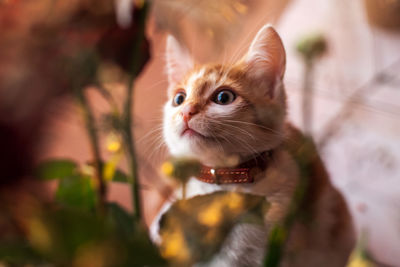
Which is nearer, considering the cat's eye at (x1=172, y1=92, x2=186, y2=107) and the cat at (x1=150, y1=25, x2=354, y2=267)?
the cat at (x1=150, y1=25, x2=354, y2=267)

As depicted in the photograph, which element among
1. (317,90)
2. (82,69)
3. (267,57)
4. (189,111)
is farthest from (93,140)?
(317,90)

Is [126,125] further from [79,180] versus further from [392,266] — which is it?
[392,266]

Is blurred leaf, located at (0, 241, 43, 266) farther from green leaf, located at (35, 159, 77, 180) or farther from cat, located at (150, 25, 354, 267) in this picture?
cat, located at (150, 25, 354, 267)

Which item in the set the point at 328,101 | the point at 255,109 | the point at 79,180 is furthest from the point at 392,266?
the point at 79,180

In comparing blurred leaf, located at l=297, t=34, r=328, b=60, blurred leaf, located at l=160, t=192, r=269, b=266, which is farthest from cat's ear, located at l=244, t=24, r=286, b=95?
blurred leaf, located at l=160, t=192, r=269, b=266

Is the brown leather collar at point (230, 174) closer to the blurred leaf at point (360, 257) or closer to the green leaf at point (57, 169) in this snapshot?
the green leaf at point (57, 169)

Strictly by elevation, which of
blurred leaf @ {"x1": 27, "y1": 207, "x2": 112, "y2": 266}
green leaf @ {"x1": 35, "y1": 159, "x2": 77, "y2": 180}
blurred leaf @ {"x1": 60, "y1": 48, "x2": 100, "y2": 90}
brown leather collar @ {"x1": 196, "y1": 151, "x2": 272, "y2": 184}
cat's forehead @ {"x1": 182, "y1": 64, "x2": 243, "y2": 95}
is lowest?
brown leather collar @ {"x1": 196, "y1": 151, "x2": 272, "y2": 184}

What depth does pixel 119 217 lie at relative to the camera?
30cm

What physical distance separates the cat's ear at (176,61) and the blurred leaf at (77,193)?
305mm

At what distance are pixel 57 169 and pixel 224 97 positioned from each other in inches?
11.8

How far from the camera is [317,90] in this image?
80cm

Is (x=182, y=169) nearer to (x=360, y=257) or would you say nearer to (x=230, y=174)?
(x=230, y=174)

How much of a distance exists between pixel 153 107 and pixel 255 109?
0.21 metres

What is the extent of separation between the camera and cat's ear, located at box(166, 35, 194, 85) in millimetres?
583
